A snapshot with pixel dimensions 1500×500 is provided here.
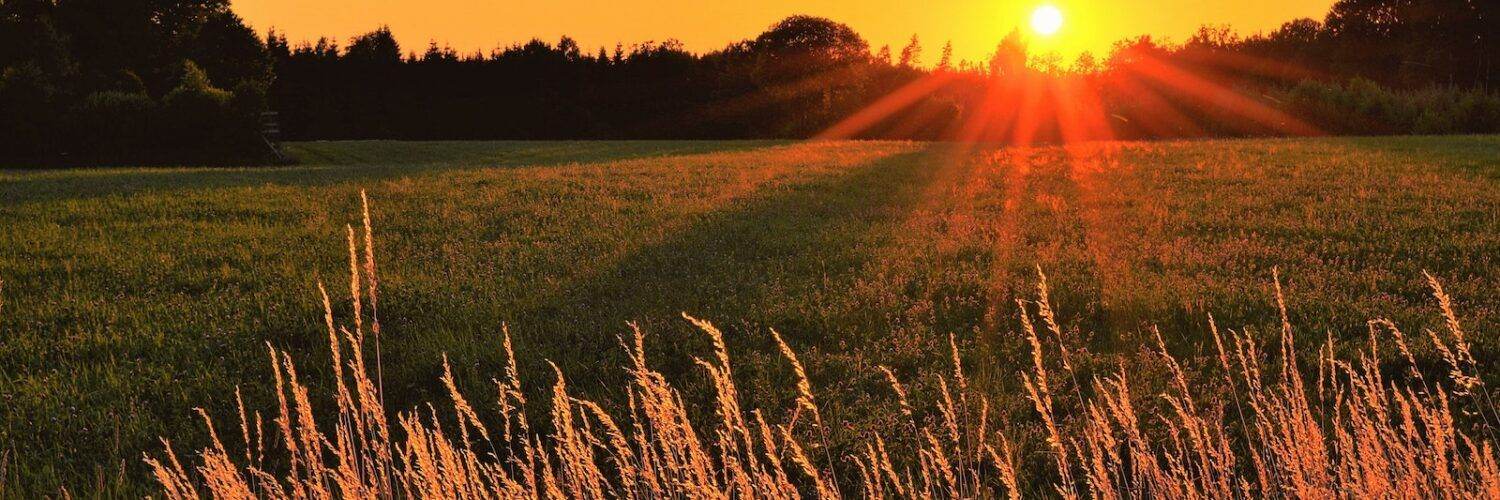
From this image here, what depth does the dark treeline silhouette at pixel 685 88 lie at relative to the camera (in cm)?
2753

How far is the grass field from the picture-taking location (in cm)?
499

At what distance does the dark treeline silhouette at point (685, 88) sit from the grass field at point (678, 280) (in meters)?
15.2

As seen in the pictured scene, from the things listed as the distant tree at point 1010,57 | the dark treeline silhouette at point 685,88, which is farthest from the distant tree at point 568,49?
the distant tree at point 1010,57

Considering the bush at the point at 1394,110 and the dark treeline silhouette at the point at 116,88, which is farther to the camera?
the bush at the point at 1394,110

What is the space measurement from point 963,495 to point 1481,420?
278 centimetres

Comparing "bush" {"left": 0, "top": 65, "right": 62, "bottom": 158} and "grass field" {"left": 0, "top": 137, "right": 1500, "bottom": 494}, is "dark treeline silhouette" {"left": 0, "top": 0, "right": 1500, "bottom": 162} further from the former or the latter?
"grass field" {"left": 0, "top": 137, "right": 1500, "bottom": 494}

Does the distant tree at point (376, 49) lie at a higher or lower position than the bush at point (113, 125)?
higher

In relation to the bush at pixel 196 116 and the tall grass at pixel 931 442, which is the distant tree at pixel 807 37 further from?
the tall grass at pixel 931 442

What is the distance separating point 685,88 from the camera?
5566 centimetres

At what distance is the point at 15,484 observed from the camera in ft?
12.8

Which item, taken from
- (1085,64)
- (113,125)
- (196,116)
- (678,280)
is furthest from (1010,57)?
(678,280)

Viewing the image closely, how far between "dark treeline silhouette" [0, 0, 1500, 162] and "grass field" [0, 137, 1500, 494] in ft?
49.8

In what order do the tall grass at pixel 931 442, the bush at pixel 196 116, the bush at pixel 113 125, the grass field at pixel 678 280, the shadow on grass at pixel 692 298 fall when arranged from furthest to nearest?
the bush at pixel 196 116
the bush at pixel 113 125
the shadow on grass at pixel 692 298
the grass field at pixel 678 280
the tall grass at pixel 931 442

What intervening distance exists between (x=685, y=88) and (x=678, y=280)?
4954cm
